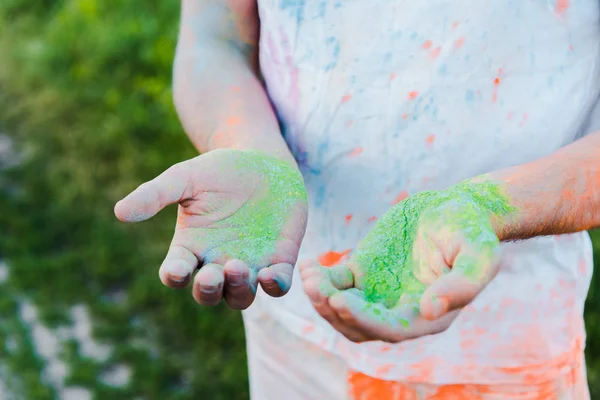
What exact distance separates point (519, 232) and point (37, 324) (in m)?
2.18

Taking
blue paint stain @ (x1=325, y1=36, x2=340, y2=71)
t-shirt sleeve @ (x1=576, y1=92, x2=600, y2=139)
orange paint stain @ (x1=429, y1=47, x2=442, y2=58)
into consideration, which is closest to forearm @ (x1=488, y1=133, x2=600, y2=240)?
t-shirt sleeve @ (x1=576, y1=92, x2=600, y2=139)

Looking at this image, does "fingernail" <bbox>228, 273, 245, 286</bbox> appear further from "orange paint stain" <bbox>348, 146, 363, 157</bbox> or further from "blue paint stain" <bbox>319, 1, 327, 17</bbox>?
"blue paint stain" <bbox>319, 1, 327, 17</bbox>

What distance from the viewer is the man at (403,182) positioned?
107cm

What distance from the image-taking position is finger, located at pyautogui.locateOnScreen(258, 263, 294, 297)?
1.05m

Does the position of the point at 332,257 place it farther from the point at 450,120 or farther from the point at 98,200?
the point at 98,200

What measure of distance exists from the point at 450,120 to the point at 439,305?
400 mm

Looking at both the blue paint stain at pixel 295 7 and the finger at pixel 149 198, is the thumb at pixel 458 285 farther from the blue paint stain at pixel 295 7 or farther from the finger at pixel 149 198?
the blue paint stain at pixel 295 7

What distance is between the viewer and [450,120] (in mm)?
1197

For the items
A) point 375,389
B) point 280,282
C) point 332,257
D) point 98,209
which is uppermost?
point 280,282

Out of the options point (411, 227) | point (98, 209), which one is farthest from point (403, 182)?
point (98, 209)

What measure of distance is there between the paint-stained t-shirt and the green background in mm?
1280

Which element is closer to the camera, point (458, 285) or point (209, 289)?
point (458, 285)

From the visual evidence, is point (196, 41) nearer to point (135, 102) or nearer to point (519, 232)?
point (519, 232)

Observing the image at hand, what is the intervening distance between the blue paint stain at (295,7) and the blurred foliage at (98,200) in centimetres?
155
